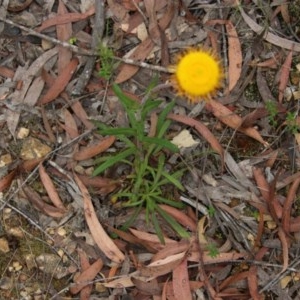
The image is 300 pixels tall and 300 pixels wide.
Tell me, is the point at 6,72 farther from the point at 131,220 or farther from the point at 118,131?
the point at 131,220

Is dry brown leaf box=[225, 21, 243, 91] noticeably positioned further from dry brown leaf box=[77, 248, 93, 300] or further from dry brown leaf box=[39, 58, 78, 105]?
dry brown leaf box=[77, 248, 93, 300]

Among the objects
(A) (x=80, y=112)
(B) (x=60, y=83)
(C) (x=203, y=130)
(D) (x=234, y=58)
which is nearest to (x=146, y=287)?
(C) (x=203, y=130)

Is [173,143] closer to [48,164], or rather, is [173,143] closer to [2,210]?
[48,164]

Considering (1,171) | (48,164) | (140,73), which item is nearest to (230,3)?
(140,73)

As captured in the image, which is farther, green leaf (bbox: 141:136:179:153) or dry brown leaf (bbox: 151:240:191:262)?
dry brown leaf (bbox: 151:240:191:262)

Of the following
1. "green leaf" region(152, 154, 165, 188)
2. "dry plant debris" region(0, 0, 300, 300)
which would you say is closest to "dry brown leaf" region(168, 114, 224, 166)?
"dry plant debris" region(0, 0, 300, 300)

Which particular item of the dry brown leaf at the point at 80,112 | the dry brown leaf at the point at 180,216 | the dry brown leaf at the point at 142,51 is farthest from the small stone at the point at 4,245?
the dry brown leaf at the point at 142,51
